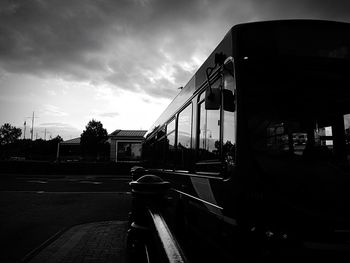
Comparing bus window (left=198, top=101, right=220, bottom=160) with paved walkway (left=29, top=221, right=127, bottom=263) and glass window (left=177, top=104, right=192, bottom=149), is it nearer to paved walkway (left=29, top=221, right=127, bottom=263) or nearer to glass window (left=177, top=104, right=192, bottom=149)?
glass window (left=177, top=104, right=192, bottom=149)

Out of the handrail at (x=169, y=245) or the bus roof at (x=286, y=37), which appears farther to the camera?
the bus roof at (x=286, y=37)

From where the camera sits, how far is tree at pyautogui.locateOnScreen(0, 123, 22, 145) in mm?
133375

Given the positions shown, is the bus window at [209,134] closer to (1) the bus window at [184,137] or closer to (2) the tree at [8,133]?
(1) the bus window at [184,137]

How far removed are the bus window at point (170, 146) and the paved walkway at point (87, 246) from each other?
1.83 meters

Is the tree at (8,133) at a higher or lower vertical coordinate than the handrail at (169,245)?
higher

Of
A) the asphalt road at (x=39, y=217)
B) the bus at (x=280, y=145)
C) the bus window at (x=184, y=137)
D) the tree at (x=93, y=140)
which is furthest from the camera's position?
the tree at (x=93, y=140)

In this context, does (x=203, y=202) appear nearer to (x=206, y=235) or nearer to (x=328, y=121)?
(x=206, y=235)

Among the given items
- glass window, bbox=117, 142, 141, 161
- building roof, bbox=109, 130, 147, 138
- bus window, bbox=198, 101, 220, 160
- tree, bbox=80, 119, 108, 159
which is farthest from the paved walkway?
tree, bbox=80, 119, 108, 159

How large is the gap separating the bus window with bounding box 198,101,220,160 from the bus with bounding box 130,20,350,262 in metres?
0.04

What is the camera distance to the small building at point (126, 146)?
6462cm

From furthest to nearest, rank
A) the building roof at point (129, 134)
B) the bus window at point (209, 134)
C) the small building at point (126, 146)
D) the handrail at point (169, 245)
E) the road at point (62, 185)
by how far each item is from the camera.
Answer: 1. the building roof at point (129, 134)
2. the small building at point (126, 146)
3. the road at point (62, 185)
4. the bus window at point (209, 134)
5. the handrail at point (169, 245)

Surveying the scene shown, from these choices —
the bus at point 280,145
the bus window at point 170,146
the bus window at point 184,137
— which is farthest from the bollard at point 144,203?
the bus window at point 170,146

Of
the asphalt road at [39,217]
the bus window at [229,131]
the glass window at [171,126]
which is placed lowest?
the asphalt road at [39,217]

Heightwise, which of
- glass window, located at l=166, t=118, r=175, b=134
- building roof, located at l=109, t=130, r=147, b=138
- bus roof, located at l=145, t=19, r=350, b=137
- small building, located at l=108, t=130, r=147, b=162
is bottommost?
glass window, located at l=166, t=118, r=175, b=134
